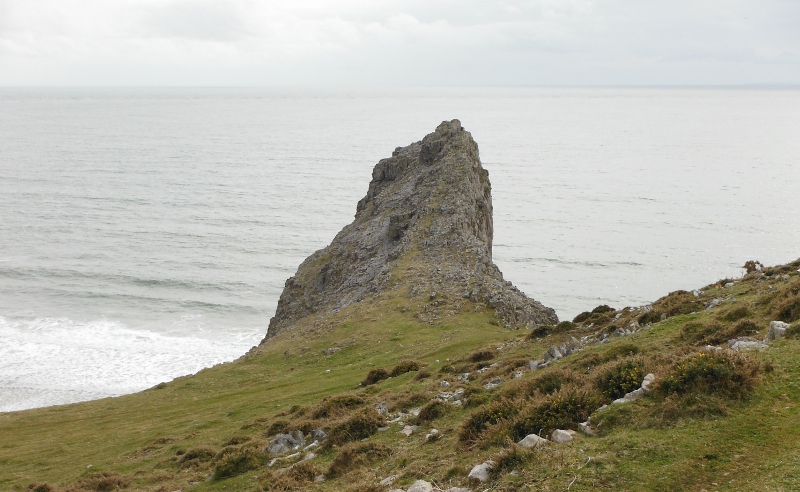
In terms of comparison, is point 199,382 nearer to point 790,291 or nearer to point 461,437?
point 461,437

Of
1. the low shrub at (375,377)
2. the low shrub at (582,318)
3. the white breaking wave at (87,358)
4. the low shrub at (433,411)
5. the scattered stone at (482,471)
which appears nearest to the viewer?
the scattered stone at (482,471)

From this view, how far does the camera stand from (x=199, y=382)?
5125 centimetres

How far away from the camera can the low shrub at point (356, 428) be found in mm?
23781

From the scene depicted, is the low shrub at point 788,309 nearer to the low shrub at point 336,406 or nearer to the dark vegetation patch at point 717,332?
the dark vegetation patch at point 717,332

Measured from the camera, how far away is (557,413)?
1783 cm

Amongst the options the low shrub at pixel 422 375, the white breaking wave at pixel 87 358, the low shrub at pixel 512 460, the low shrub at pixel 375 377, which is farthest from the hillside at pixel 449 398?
the white breaking wave at pixel 87 358

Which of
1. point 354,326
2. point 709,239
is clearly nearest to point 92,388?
point 354,326

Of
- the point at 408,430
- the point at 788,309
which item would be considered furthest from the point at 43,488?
the point at 788,309

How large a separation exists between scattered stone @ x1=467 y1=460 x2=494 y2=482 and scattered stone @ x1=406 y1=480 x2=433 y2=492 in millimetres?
1044

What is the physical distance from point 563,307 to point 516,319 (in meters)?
38.7

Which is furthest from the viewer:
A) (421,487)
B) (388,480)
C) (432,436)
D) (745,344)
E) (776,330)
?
(432,436)

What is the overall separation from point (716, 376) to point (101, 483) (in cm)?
2589

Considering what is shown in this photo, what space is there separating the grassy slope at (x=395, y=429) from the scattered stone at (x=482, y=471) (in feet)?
1.26

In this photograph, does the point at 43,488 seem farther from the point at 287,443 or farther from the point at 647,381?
the point at 647,381
